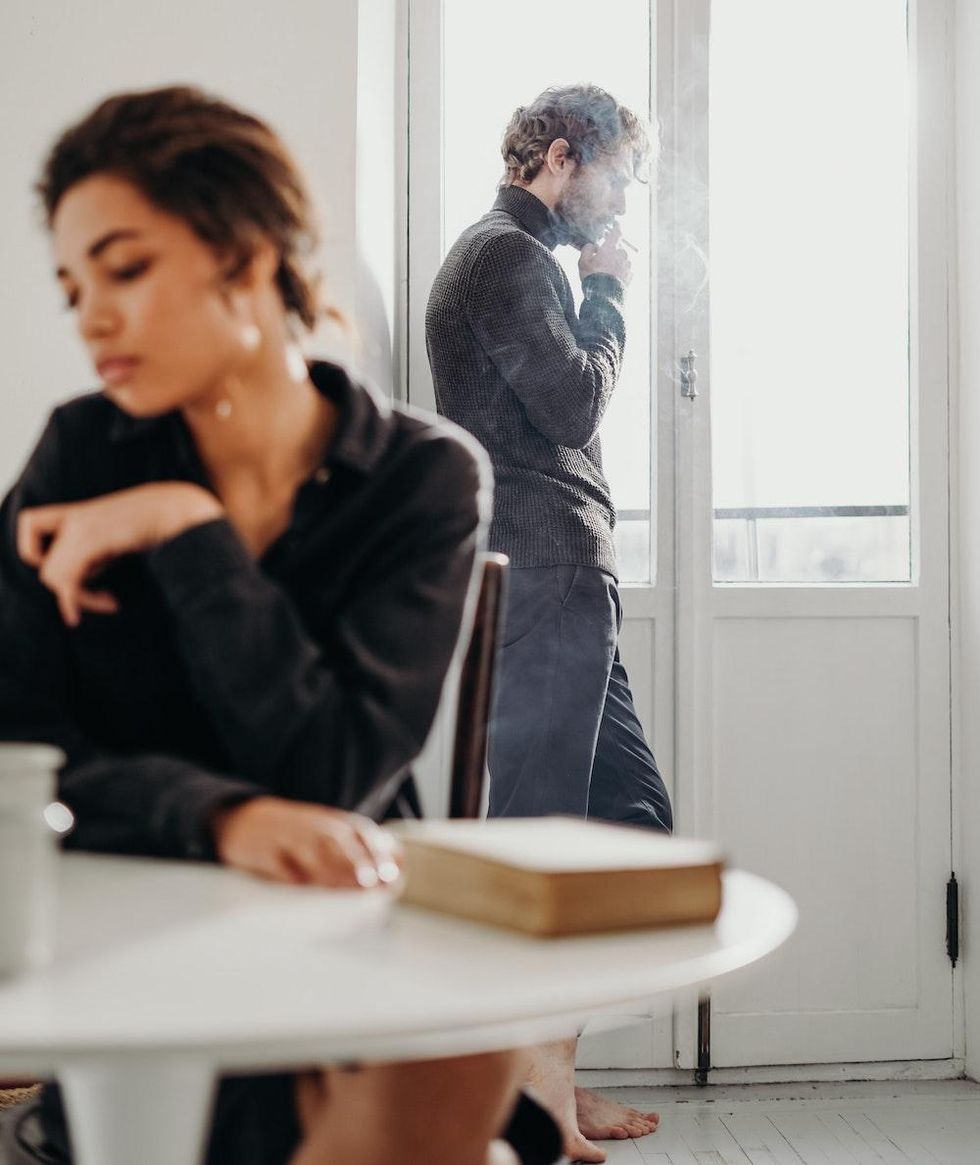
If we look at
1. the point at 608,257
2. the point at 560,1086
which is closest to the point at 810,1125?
the point at 560,1086

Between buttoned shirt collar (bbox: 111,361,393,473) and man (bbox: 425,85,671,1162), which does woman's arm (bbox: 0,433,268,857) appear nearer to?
buttoned shirt collar (bbox: 111,361,393,473)

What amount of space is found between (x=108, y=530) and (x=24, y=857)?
38 centimetres

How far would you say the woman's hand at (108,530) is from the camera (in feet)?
3.11

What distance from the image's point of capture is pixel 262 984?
0.58 metres

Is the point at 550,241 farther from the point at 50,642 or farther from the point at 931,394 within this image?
the point at 50,642

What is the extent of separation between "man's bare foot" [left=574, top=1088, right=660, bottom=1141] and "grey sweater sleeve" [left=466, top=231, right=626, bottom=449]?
112 cm

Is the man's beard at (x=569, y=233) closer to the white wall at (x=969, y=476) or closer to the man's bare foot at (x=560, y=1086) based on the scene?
the white wall at (x=969, y=476)

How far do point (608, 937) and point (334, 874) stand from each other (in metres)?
0.18

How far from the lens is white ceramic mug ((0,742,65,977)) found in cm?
58

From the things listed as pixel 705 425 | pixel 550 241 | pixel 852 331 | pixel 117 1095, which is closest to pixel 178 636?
pixel 117 1095

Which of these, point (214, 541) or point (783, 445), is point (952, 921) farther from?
point (214, 541)

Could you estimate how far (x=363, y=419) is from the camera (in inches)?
42.8

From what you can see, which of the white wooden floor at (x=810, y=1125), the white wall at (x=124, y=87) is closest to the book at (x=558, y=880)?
the white wall at (x=124, y=87)

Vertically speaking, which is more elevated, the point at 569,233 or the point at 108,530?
the point at 569,233
